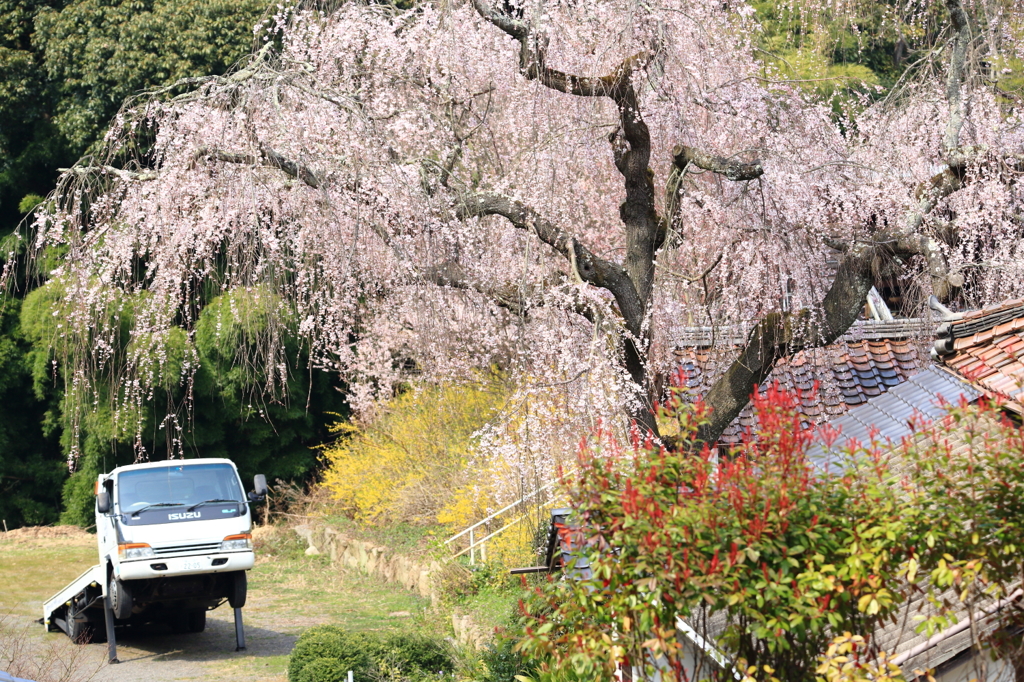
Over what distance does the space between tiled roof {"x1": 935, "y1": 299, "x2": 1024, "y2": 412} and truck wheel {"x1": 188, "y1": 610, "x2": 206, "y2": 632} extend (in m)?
8.65

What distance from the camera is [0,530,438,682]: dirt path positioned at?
9.62 meters

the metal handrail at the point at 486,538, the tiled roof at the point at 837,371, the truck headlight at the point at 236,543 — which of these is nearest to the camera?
the tiled roof at the point at 837,371

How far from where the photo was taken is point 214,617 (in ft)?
42.7

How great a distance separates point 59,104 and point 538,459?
14.0 metres

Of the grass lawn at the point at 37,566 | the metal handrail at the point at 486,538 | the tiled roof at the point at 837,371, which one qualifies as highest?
the tiled roof at the point at 837,371

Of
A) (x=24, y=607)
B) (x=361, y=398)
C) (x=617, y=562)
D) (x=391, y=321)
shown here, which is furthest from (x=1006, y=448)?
(x=24, y=607)

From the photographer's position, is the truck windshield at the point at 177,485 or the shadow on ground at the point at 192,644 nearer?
the truck windshield at the point at 177,485

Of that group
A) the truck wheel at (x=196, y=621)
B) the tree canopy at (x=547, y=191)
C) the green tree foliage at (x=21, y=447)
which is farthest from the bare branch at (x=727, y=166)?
the green tree foliage at (x=21, y=447)

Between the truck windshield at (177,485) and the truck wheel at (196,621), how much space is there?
2069 millimetres

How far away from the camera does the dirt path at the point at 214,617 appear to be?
9625 millimetres

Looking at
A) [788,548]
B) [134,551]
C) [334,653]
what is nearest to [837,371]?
[334,653]

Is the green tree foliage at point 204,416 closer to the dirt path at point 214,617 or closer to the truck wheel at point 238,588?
the dirt path at point 214,617

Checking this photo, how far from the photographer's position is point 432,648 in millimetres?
8961

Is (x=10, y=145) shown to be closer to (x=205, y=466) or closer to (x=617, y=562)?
(x=205, y=466)
